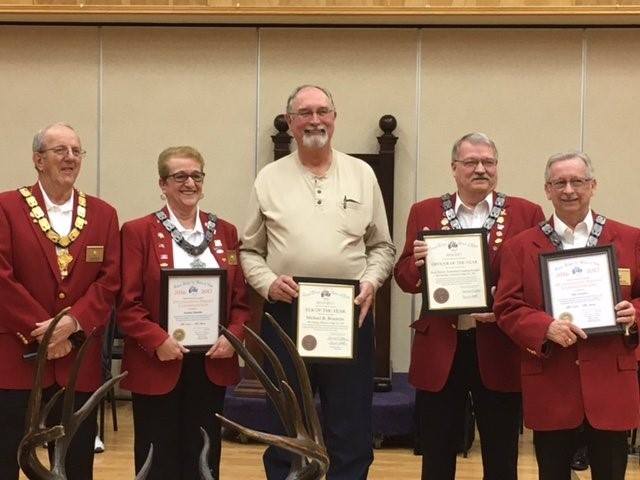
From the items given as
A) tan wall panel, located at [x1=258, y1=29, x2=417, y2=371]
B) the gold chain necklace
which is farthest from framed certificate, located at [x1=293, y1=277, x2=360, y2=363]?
tan wall panel, located at [x1=258, y1=29, x2=417, y2=371]

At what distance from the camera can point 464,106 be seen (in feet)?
22.9

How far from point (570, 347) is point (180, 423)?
151 centimetres

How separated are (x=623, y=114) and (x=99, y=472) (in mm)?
4213

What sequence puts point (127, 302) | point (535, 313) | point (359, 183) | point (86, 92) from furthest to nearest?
point (86, 92), point (359, 183), point (127, 302), point (535, 313)

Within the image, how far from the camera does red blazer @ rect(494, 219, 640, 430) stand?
3525 millimetres

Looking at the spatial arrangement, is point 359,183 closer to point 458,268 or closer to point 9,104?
point 458,268

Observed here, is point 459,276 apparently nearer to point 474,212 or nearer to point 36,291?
point 474,212

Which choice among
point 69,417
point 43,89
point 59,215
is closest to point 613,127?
point 43,89

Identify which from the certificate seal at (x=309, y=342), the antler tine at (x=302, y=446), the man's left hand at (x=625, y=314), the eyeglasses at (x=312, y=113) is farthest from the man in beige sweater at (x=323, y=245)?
the antler tine at (x=302, y=446)

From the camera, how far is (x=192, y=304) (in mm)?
3805

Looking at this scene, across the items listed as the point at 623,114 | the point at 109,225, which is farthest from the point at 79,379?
the point at 623,114

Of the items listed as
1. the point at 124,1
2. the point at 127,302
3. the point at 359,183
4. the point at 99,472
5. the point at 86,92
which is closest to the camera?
the point at 127,302

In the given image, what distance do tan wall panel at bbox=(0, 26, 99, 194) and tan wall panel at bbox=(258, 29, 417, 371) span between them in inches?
50.7

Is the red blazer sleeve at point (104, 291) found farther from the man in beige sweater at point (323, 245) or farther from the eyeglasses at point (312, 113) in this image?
the eyeglasses at point (312, 113)
